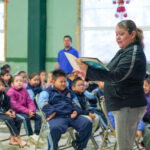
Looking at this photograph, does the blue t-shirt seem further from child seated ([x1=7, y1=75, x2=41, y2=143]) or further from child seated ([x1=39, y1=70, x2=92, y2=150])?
child seated ([x1=39, y1=70, x2=92, y2=150])

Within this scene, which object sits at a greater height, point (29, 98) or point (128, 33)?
point (128, 33)

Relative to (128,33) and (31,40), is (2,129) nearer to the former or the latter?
(31,40)

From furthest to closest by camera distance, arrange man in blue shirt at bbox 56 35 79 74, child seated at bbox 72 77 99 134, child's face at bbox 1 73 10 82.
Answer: man in blue shirt at bbox 56 35 79 74 → child's face at bbox 1 73 10 82 → child seated at bbox 72 77 99 134

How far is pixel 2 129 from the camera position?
571 cm

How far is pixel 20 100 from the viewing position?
4891mm

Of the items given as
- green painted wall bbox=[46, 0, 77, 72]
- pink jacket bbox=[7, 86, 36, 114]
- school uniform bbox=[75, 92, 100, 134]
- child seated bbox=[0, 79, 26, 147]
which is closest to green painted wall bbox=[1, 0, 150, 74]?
green painted wall bbox=[46, 0, 77, 72]

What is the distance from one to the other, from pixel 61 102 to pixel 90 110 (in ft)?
1.99

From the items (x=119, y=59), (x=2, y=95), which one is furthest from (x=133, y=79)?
(x=2, y=95)

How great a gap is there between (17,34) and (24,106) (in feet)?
13.6

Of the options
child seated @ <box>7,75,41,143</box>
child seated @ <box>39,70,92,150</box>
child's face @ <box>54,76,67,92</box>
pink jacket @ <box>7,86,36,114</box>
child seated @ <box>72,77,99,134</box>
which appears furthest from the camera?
pink jacket @ <box>7,86,36,114</box>

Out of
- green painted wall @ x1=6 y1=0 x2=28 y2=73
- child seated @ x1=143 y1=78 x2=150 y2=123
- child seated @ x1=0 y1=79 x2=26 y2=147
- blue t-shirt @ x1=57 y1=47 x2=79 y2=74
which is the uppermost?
green painted wall @ x1=6 y1=0 x2=28 y2=73

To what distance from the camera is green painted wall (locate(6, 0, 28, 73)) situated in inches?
340

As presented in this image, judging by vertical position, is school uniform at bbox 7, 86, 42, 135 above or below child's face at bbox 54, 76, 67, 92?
below

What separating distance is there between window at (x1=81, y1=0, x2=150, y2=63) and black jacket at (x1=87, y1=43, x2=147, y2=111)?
493cm
